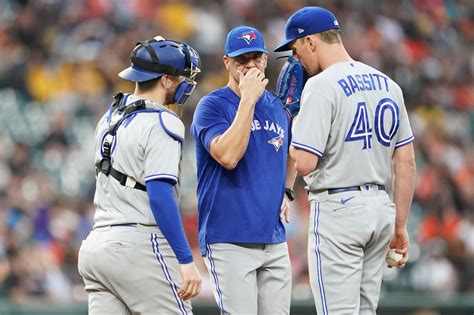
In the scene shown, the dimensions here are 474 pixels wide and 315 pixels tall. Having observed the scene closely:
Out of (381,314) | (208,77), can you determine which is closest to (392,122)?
(381,314)

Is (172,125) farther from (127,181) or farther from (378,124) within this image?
(378,124)

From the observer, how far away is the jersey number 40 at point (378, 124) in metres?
4.57

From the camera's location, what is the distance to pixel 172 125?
171 inches

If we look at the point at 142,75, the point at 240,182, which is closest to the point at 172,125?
A: the point at 142,75

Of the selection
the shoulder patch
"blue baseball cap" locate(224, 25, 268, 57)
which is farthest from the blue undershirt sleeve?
"blue baseball cap" locate(224, 25, 268, 57)

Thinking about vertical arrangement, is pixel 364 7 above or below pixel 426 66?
above

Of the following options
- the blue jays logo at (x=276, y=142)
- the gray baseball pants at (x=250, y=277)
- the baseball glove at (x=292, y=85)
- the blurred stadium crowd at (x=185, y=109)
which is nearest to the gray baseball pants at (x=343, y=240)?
the gray baseball pants at (x=250, y=277)

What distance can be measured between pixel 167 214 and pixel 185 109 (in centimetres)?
736

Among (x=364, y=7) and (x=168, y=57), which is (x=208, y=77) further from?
(x=168, y=57)

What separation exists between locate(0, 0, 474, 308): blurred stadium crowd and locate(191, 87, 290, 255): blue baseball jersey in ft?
14.3

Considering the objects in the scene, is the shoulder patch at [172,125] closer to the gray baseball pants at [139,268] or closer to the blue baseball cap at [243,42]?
the gray baseball pants at [139,268]

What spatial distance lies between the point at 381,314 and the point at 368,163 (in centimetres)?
430

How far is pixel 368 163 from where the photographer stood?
460 centimetres

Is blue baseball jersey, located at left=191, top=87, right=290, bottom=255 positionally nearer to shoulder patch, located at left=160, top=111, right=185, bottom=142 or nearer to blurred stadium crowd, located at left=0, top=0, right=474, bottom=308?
shoulder patch, located at left=160, top=111, right=185, bottom=142
